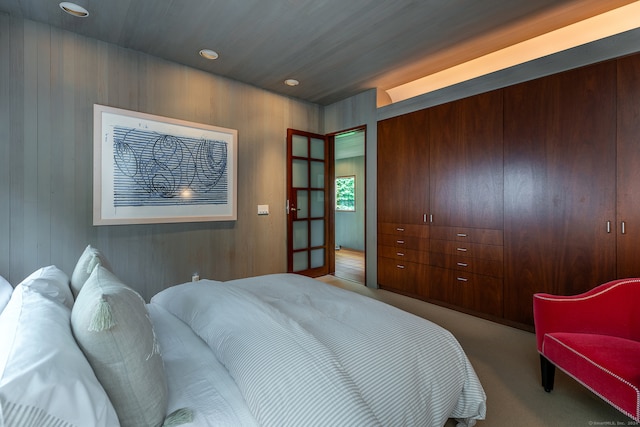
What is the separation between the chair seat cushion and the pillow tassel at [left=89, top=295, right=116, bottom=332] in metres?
2.06

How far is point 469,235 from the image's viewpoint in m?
3.10

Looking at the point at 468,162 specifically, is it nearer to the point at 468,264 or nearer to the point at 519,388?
the point at 468,264

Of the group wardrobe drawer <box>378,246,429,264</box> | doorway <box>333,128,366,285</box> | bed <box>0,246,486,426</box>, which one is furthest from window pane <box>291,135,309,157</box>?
bed <box>0,246,486,426</box>

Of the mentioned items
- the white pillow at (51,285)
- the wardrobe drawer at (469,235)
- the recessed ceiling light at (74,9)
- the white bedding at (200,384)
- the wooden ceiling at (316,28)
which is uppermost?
the wooden ceiling at (316,28)

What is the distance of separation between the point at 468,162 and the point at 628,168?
119 cm

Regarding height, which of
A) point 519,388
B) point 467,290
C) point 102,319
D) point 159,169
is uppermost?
point 159,169

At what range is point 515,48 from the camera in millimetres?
3020

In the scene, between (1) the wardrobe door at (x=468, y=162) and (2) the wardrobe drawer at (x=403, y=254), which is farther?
(2) the wardrobe drawer at (x=403, y=254)

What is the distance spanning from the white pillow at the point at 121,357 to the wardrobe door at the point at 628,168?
3117 mm

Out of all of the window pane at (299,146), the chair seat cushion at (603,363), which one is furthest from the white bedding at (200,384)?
the window pane at (299,146)

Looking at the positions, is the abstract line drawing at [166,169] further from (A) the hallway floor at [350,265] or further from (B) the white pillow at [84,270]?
(A) the hallway floor at [350,265]

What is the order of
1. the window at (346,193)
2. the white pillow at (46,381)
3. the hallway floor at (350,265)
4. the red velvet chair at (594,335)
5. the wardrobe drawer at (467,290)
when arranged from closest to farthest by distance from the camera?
1. the white pillow at (46,381)
2. the red velvet chair at (594,335)
3. the wardrobe drawer at (467,290)
4. the hallway floor at (350,265)
5. the window at (346,193)

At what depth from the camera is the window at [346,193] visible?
7562mm

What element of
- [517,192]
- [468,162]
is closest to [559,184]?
[517,192]
